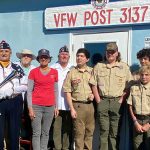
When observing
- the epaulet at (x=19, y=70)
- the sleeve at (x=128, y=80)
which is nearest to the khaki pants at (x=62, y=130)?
the epaulet at (x=19, y=70)

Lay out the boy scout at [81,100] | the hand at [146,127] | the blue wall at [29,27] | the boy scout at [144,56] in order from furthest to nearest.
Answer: the blue wall at [29,27] → the boy scout at [81,100] → the boy scout at [144,56] → the hand at [146,127]

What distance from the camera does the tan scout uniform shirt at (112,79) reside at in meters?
5.58

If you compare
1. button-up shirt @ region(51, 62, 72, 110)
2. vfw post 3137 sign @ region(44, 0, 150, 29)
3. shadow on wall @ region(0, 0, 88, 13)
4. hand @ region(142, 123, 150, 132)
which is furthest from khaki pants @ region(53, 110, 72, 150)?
shadow on wall @ region(0, 0, 88, 13)

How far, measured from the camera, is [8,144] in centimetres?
Result: 584

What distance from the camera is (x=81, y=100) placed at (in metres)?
5.70

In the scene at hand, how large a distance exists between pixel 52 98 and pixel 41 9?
2.01 meters

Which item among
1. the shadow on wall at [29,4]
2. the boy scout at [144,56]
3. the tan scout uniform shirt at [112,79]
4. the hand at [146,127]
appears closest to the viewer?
the hand at [146,127]

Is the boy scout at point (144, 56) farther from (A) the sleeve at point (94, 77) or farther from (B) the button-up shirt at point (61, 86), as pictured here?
(B) the button-up shirt at point (61, 86)

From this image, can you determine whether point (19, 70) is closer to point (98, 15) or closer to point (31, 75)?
point (31, 75)

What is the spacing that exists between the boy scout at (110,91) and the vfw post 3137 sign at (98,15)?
0.69 metres

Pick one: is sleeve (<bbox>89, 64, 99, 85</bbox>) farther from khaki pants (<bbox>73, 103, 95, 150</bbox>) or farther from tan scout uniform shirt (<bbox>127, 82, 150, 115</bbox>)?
tan scout uniform shirt (<bbox>127, 82, 150, 115</bbox>)

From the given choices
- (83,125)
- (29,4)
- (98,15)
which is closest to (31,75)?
(83,125)

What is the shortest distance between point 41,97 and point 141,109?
1494 millimetres

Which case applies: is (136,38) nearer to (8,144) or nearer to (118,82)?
(118,82)
